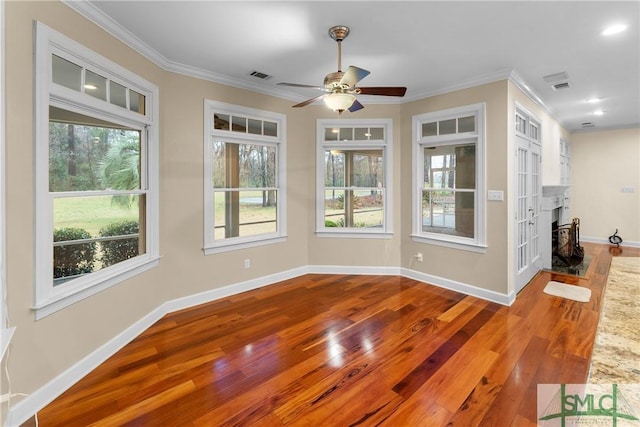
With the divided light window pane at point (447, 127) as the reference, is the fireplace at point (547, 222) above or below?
below

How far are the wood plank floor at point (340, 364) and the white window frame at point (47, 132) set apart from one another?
66 cm

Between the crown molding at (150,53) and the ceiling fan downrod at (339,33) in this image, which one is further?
the ceiling fan downrod at (339,33)

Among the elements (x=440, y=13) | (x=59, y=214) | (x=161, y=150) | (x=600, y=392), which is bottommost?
(x=600, y=392)

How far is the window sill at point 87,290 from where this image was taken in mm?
1998

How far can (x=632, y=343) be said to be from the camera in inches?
108

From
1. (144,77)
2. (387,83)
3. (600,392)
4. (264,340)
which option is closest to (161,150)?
(144,77)

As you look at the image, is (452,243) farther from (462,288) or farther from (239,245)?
(239,245)

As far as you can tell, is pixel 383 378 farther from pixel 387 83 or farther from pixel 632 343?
pixel 387 83

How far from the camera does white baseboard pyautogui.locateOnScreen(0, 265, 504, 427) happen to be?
1903 millimetres

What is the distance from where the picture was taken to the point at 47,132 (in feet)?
6.64

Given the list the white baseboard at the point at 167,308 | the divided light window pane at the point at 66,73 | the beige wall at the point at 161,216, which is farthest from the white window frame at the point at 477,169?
the divided light window pane at the point at 66,73

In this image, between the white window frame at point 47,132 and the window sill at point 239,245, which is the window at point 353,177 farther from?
the white window frame at point 47,132

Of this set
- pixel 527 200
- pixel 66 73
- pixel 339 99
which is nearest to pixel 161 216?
pixel 66 73

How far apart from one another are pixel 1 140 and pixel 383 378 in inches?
113
